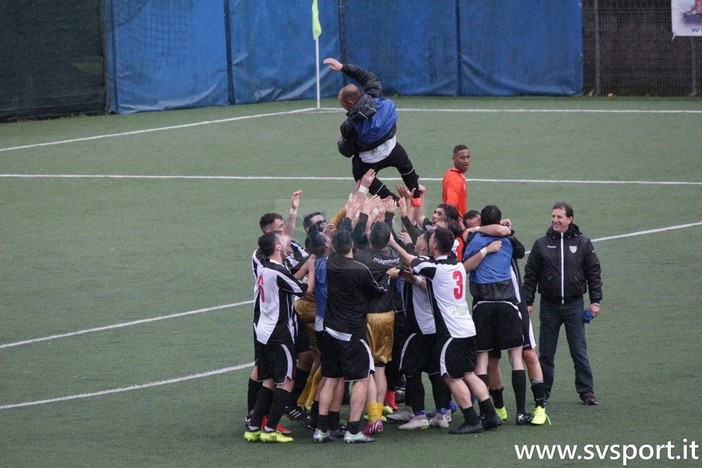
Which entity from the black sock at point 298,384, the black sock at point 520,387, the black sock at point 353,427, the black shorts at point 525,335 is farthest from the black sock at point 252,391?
the black sock at point 520,387

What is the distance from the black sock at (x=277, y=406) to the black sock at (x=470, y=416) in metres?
1.50

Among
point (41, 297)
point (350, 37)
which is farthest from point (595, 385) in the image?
point (350, 37)

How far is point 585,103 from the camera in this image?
109 feet

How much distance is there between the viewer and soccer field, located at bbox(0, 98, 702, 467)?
10.7m

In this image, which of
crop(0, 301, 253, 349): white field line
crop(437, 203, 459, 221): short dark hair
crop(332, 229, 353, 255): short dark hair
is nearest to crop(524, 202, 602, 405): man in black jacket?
crop(437, 203, 459, 221): short dark hair

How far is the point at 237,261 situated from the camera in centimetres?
1812

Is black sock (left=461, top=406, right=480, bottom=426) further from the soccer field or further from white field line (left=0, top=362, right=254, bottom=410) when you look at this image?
white field line (left=0, top=362, right=254, bottom=410)

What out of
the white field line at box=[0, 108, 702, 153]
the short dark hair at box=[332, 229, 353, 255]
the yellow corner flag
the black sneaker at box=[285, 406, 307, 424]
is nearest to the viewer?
the short dark hair at box=[332, 229, 353, 255]

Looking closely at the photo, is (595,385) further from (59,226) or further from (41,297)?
(59,226)

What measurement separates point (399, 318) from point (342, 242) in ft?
3.68

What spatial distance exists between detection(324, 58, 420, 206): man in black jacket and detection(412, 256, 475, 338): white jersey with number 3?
2.20 metres

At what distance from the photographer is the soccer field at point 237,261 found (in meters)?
10.7

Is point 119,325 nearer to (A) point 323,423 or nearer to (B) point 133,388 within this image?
(B) point 133,388

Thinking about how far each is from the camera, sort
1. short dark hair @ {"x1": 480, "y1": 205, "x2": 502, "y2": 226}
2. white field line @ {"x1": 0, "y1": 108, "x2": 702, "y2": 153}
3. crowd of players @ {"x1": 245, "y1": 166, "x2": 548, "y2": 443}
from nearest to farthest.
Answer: crowd of players @ {"x1": 245, "y1": 166, "x2": 548, "y2": 443}, short dark hair @ {"x1": 480, "y1": 205, "x2": 502, "y2": 226}, white field line @ {"x1": 0, "y1": 108, "x2": 702, "y2": 153}
